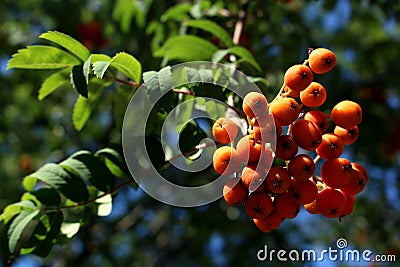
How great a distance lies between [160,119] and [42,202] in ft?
1.59

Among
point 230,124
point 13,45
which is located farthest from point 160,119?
point 13,45

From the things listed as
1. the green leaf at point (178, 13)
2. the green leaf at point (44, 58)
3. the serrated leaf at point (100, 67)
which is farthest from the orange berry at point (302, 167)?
the green leaf at point (178, 13)

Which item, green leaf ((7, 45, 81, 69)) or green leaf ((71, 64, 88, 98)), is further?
green leaf ((7, 45, 81, 69))

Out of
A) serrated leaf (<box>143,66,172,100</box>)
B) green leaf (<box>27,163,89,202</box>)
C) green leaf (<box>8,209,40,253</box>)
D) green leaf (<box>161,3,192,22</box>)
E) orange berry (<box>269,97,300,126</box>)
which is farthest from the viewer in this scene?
green leaf (<box>161,3,192,22</box>)

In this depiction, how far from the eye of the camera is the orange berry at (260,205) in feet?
4.24

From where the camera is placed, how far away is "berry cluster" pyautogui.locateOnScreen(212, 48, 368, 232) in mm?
1271

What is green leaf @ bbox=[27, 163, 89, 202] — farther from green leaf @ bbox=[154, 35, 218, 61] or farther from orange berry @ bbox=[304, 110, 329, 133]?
orange berry @ bbox=[304, 110, 329, 133]

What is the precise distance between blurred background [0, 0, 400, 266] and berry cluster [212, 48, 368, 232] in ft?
4.77

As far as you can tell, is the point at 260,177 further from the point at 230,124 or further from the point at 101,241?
the point at 101,241

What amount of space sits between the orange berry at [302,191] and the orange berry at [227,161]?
0.16m

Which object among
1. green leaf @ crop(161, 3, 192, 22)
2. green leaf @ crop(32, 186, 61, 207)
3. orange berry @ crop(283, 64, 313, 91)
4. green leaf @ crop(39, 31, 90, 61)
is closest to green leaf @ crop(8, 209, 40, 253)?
green leaf @ crop(32, 186, 61, 207)

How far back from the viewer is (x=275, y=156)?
1.33 meters

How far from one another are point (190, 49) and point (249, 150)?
837 millimetres

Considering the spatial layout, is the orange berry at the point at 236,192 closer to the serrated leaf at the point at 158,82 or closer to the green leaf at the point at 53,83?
the serrated leaf at the point at 158,82
